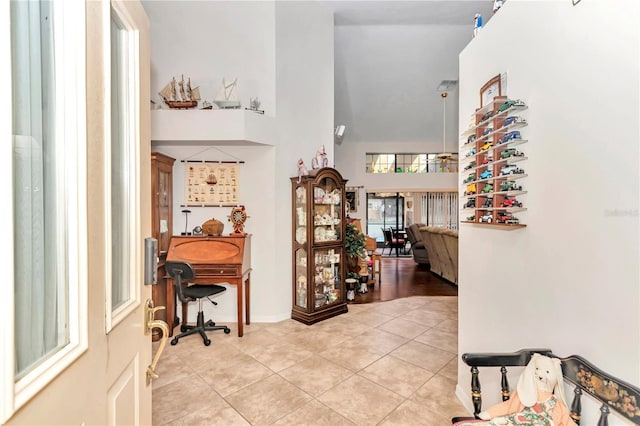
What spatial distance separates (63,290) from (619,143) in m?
1.69

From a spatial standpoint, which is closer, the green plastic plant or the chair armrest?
the chair armrest

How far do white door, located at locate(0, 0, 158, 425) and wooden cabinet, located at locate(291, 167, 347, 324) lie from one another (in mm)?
2964

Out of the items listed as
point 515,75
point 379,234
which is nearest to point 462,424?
point 515,75

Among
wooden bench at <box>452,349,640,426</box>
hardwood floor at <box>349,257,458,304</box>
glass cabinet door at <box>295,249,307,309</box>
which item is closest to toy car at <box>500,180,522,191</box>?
wooden bench at <box>452,349,640,426</box>

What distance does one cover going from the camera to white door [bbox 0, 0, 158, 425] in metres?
0.53

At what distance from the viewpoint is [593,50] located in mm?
1199

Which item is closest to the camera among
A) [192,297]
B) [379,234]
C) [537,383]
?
[537,383]

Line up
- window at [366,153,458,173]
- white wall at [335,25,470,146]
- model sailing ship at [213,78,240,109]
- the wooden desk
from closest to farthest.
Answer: the wooden desk, model sailing ship at [213,78,240,109], white wall at [335,25,470,146], window at [366,153,458,173]

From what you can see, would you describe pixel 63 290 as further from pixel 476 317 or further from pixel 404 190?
pixel 404 190

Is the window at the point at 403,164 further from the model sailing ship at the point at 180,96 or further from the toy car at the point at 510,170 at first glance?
the toy car at the point at 510,170

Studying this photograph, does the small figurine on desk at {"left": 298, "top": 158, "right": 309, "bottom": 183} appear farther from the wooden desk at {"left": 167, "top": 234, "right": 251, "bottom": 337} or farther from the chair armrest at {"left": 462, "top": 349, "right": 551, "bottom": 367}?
the chair armrest at {"left": 462, "top": 349, "right": 551, "bottom": 367}

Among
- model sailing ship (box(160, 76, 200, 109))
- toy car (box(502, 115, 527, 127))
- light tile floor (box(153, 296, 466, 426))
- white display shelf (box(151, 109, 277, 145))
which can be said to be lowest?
light tile floor (box(153, 296, 466, 426))

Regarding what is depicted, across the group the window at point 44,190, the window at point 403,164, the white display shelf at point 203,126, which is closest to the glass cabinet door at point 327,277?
the white display shelf at point 203,126

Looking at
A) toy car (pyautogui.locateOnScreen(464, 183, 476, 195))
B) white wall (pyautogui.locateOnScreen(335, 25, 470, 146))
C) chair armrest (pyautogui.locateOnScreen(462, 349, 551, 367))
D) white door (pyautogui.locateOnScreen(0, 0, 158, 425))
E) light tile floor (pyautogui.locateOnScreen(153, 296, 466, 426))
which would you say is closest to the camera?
white door (pyautogui.locateOnScreen(0, 0, 158, 425))
